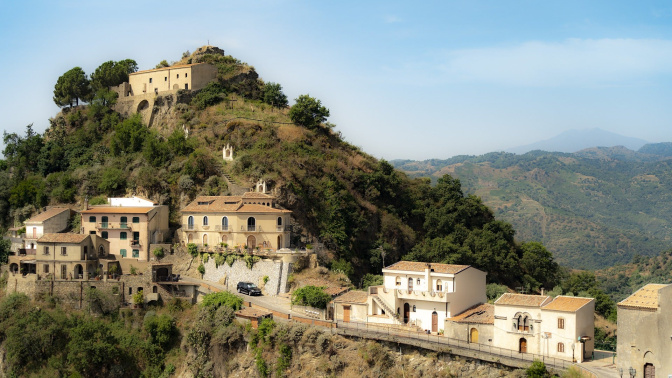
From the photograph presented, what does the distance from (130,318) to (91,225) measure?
31.4ft

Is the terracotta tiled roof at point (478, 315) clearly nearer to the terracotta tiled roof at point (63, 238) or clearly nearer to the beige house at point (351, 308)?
the beige house at point (351, 308)

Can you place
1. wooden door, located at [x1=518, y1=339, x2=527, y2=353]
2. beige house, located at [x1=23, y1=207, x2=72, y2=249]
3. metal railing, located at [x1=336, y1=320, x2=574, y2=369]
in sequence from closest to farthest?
metal railing, located at [x1=336, y1=320, x2=574, y2=369]
wooden door, located at [x1=518, y1=339, x2=527, y2=353]
beige house, located at [x1=23, y1=207, x2=72, y2=249]

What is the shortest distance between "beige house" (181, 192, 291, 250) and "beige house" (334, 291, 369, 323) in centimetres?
915

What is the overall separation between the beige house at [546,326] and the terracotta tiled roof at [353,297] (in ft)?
30.5

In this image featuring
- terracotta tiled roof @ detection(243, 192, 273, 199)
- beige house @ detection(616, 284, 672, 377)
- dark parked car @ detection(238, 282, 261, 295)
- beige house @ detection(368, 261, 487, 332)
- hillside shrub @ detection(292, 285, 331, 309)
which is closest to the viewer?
beige house @ detection(616, 284, 672, 377)

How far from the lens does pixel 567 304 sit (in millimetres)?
40969

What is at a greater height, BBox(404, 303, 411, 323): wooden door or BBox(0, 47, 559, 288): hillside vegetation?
BBox(0, 47, 559, 288): hillside vegetation

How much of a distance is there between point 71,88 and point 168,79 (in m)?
11.5

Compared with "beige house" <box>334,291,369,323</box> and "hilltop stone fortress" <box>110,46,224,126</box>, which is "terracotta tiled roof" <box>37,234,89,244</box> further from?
"hilltop stone fortress" <box>110,46,224,126</box>

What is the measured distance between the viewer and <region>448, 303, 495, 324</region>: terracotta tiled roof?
1722 inches

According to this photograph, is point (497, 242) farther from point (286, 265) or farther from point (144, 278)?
point (144, 278)

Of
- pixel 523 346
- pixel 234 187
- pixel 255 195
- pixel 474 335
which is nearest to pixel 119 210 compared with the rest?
pixel 234 187

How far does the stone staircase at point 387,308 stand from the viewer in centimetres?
4678

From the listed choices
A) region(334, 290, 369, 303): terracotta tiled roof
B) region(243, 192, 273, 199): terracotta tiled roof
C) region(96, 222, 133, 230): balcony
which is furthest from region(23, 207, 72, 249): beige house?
region(334, 290, 369, 303): terracotta tiled roof
